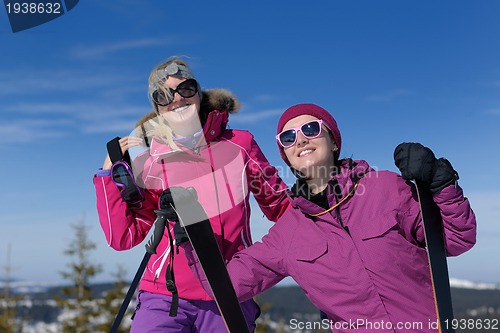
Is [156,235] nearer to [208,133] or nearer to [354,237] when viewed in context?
[208,133]

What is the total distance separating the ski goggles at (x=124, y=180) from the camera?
345 cm

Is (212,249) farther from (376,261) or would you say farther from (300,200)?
(376,261)

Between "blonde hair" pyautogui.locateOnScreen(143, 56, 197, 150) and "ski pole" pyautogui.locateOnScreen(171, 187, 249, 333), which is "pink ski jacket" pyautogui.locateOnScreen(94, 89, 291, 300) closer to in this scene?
"blonde hair" pyautogui.locateOnScreen(143, 56, 197, 150)

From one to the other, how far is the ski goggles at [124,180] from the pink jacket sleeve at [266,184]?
91 centimetres

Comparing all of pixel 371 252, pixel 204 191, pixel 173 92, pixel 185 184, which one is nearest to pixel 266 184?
pixel 204 191

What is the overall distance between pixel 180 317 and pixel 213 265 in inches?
23.7

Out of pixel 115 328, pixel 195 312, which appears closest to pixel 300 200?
pixel 195 312

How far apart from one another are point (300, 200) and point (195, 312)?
4.02 ft

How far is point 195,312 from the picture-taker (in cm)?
355

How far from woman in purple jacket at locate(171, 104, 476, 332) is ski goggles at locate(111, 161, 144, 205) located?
77cm

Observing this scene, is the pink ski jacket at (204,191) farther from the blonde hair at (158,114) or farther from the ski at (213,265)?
the ski at (213,265)

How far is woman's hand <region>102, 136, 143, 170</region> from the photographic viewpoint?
3.59m

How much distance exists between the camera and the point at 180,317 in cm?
347

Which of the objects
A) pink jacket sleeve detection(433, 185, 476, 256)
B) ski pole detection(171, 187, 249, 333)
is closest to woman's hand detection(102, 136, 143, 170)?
ski pole detection(171, 187, 249, 333)
